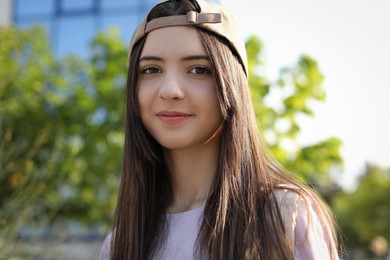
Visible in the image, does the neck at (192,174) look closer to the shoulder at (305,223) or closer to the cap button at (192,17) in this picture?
the shoulder at (305,223)

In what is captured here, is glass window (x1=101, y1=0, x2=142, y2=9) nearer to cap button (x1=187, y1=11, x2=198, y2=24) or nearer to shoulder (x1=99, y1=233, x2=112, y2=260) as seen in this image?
shoulder (x1=99, y1=233, x2=112, y2=260)

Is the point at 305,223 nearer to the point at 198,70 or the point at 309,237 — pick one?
the point at 309,237

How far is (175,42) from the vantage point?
1.69 meters

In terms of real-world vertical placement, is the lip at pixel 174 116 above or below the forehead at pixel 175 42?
below

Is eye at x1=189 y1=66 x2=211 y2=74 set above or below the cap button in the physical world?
below

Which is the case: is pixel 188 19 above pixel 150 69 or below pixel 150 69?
above

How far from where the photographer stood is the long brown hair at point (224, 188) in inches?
61.6

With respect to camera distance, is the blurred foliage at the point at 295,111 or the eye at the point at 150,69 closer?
the eye at the point at 150,69

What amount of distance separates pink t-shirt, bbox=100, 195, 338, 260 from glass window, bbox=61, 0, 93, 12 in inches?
543

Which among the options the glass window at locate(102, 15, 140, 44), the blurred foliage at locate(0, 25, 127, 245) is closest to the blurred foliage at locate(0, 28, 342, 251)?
the blurred foliage at locate(0, 25, 127, 245)

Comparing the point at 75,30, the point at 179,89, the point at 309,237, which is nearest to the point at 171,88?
the point at 179,89

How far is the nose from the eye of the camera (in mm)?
1656

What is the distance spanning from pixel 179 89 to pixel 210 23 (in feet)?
0.72

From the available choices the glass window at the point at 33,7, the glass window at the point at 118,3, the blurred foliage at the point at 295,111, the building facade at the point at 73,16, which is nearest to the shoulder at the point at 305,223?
the blurred foliage at the point at 295,111
